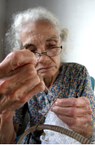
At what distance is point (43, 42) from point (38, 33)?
46 millimetres

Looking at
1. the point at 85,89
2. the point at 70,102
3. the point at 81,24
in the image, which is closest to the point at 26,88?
the point at 70,102

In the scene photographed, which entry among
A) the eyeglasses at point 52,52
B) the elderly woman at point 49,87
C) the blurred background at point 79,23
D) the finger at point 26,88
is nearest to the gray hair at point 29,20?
the elderly woman at point 49,87

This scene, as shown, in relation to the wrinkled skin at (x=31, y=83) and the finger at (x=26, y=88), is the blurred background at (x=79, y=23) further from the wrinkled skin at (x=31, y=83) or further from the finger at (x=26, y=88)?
the finger at (x=26, y=88)

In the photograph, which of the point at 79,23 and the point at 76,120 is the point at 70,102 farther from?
the point at 79,23

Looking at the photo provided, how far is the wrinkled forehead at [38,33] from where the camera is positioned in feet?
3.02

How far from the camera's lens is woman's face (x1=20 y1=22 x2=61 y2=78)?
2.91 ft

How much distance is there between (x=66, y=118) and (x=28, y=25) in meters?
0.48

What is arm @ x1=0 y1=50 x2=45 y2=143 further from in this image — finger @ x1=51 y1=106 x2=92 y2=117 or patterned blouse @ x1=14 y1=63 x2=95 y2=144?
patterned blouse @ x1=14 y1=63 x2=95 y2=144

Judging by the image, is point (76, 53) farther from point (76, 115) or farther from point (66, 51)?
point (76, 115)

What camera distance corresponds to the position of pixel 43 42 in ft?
3.00

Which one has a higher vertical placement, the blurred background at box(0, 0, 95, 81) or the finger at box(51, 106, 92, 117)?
the blurred background at box(0, 0, 95, 81)

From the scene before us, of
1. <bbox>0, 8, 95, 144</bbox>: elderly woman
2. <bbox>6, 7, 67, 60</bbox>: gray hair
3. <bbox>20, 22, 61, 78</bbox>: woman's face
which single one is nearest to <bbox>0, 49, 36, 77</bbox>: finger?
<bbox>0, 8, 95, 144</bbox>: elderly woman

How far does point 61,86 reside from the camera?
3.10ft

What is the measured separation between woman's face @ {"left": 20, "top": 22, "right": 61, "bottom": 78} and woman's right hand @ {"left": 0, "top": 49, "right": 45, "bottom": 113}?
1.50 ft
